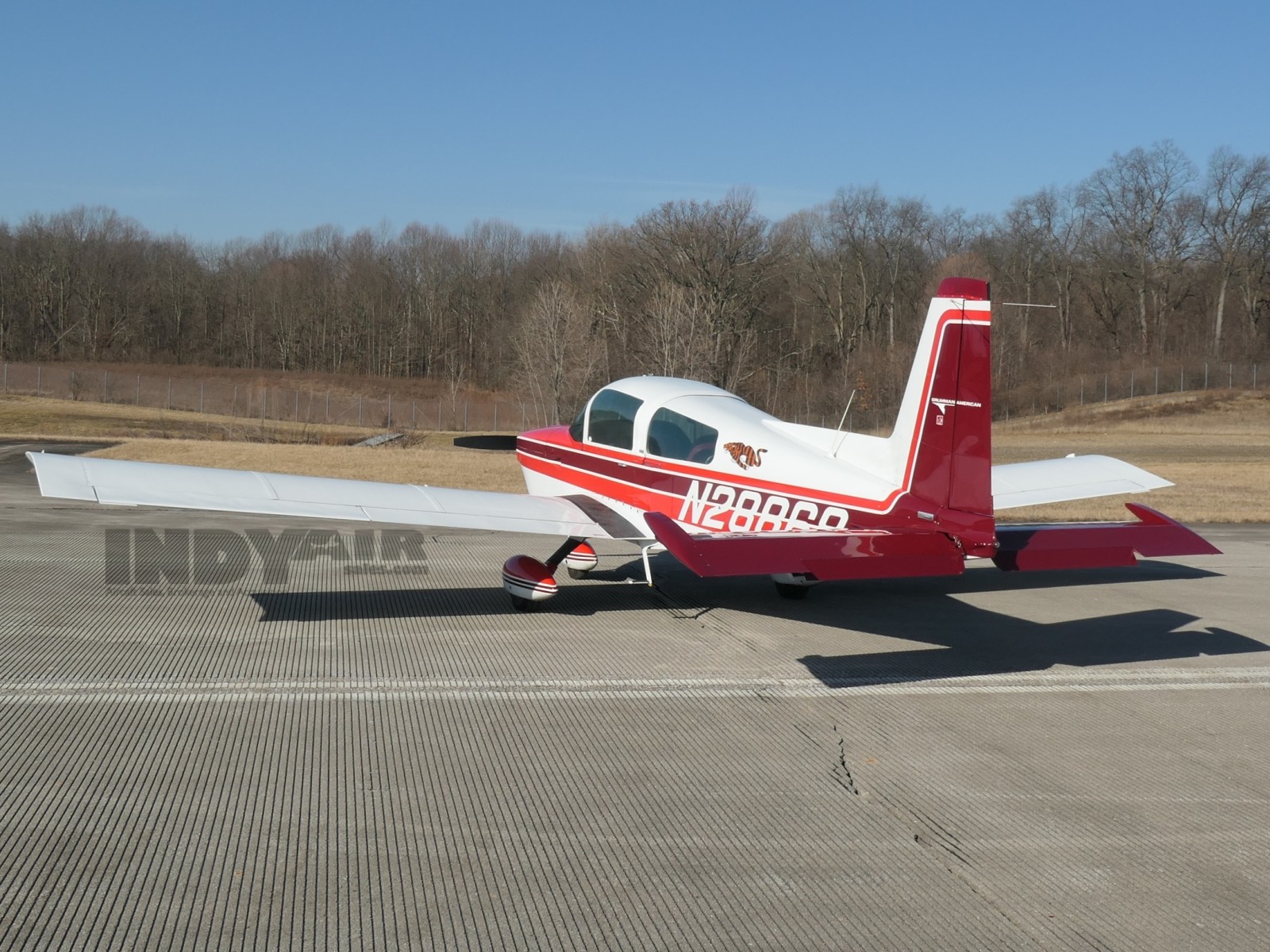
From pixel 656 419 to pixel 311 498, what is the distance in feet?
10.3

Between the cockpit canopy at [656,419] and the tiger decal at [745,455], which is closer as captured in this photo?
the tiger decal at [745,455]

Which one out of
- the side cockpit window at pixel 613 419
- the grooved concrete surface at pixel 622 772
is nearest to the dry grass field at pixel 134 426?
the side cockpit window at pixel 613 419

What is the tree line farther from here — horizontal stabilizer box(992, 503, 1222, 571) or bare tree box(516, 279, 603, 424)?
horizontal stabilizer box(992, 503, 1222, 571)

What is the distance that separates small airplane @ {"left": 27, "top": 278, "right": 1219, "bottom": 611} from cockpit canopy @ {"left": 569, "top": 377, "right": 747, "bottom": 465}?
0.7 inches

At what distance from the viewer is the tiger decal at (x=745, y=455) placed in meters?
9.41

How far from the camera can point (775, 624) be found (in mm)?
9711

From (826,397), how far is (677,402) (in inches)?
2231

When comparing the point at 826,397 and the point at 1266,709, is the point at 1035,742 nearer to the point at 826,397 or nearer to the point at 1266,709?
the point at 1266,709

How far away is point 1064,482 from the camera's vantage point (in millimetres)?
12039

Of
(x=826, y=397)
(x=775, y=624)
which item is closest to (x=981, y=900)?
(x=775, y=624)

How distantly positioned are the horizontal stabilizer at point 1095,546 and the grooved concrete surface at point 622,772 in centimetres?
82

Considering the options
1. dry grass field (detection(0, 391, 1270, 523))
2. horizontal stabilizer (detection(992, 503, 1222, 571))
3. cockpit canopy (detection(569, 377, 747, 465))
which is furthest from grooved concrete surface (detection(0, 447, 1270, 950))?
dry grass field (detection(0, 391, 1270, 523))

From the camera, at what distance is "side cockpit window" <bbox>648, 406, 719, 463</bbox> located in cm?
984

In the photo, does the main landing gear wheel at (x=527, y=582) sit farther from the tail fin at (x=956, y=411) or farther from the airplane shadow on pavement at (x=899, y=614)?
the tail fin at (x=956, y=411)
